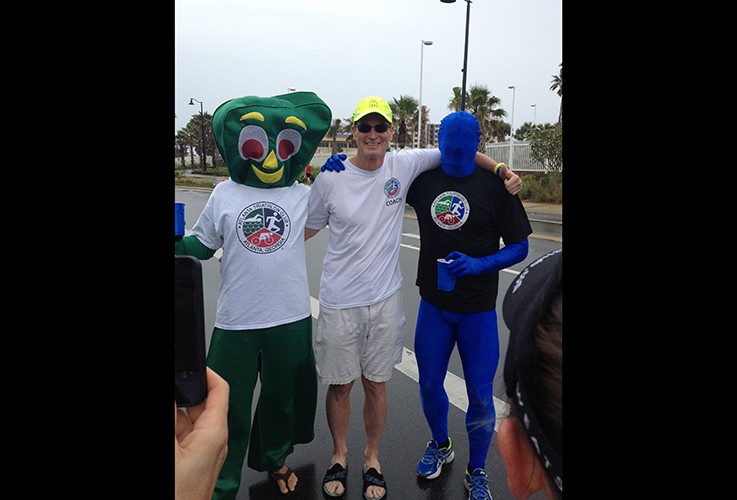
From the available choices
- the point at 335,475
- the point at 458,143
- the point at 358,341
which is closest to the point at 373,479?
the point at 335,475

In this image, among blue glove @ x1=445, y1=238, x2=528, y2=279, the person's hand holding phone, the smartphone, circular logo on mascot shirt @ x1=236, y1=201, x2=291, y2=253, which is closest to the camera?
the person's hand holding phone

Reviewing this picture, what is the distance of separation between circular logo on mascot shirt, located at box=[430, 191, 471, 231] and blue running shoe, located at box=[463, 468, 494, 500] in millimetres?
1149

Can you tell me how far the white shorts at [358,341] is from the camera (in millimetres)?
2309

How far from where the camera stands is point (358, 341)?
2357 mm

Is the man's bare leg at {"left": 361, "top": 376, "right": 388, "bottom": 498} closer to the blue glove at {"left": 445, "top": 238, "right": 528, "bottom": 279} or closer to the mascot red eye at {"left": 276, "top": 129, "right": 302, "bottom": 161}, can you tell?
the blue glove at {"left": 445, "top": 238, "right": 528, "bottom": 279}

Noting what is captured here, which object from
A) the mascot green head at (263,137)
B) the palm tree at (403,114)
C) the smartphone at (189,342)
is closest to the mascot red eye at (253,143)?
the mascot green head at (263,137)

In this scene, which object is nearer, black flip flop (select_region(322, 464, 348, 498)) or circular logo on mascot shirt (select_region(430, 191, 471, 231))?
circular logo on mascot shirt (select_region(430, 191, 471, 231))

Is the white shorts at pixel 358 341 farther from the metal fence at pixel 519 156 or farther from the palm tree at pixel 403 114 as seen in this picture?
the palm tree at pixel 403 114

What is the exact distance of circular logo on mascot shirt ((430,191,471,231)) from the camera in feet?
7.54

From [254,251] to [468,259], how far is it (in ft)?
3.10

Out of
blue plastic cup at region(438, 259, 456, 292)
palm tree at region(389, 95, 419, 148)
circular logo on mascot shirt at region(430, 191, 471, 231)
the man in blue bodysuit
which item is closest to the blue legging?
the man in blue bodysuit

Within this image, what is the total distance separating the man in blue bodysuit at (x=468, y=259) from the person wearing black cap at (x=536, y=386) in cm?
147
